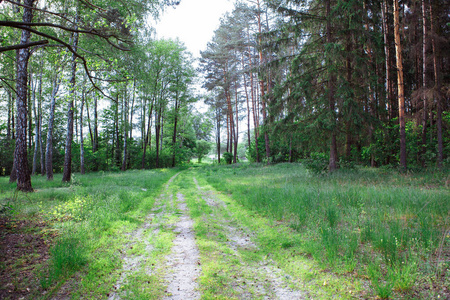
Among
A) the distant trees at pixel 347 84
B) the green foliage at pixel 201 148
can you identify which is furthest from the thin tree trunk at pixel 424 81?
the green foliage at pixel 201 148

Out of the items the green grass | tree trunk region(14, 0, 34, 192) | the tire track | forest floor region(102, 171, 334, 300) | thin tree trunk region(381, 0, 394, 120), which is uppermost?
thin tree trunk region(381, 0, 394, 120)

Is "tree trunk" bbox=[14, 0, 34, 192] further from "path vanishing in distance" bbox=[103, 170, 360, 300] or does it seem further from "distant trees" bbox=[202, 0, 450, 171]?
"distant trees" bbox=[202, 0, 450, 171]

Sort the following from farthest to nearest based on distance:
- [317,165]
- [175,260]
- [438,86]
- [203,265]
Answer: [317,165]
[438,86]
[175,260]
[203,265]

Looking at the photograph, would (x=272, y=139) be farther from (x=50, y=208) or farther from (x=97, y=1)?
(x=97, y=1)

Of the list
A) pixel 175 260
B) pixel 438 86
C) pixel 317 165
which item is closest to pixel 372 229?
pixel 175 260

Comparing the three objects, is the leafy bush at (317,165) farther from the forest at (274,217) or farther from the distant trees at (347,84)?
the distant trees at (347,84)

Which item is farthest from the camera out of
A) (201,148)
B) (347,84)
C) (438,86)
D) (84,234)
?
(201,148)

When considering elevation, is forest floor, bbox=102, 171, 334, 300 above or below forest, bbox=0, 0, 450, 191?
below

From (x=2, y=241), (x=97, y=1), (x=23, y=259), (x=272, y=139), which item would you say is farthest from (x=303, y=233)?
(x=97, y=1)

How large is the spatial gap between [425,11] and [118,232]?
1871cm

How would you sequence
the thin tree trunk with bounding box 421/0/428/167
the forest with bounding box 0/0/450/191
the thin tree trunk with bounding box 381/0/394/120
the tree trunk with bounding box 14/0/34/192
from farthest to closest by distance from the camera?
the thin tree trunk with bounding box 381/0/394/120 < the thin tree trunk with bounding box 421/0/428/167 < the forest with bounding box 0/0/450/191 < the tree trunk with bounding box 14/0/34/192

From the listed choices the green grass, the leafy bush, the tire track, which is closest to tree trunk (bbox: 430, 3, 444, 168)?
the leafy bush

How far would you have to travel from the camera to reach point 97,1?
10.7 m

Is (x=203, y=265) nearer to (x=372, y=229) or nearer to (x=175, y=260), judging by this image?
(x=175, y=260)
